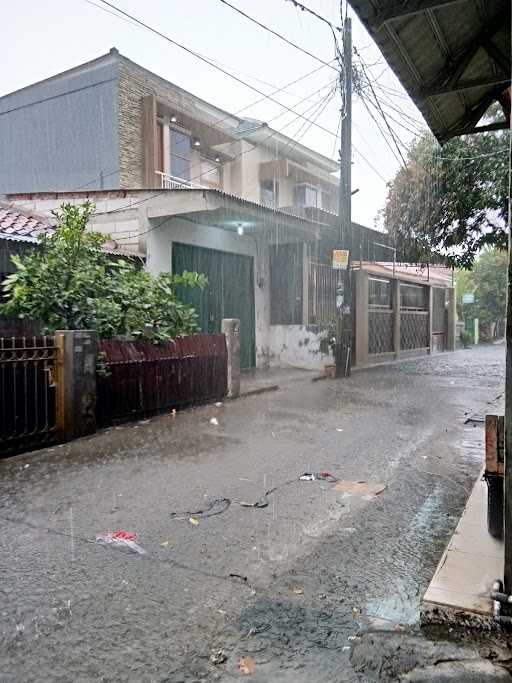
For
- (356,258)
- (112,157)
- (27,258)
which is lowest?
(27,258)

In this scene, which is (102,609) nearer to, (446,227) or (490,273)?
(446,227)

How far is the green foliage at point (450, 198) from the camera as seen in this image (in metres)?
→ 10.4

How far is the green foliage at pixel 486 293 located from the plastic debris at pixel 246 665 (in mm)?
32899

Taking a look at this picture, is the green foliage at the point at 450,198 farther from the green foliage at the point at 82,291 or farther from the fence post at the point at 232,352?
the green foliage at the point at 82,291

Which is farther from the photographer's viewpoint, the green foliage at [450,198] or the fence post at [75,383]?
the green foliage at [450,198]

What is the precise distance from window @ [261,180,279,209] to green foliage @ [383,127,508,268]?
8172 millimetres

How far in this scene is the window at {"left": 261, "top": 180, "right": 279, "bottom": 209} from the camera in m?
20.9

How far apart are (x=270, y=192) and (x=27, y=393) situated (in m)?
17.0

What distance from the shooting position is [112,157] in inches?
564

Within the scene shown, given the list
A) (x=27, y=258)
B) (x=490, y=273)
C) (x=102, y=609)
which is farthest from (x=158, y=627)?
(x=490, y=273)

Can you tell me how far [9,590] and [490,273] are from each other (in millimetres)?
33755

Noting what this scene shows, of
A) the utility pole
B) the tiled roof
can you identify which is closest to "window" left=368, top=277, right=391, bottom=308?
the utility pole

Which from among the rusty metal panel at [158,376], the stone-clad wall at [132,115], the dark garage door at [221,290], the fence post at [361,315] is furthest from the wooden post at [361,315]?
the rusty metal panel at [158,376]

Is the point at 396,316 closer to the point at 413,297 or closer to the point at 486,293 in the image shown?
the point at 413,297
